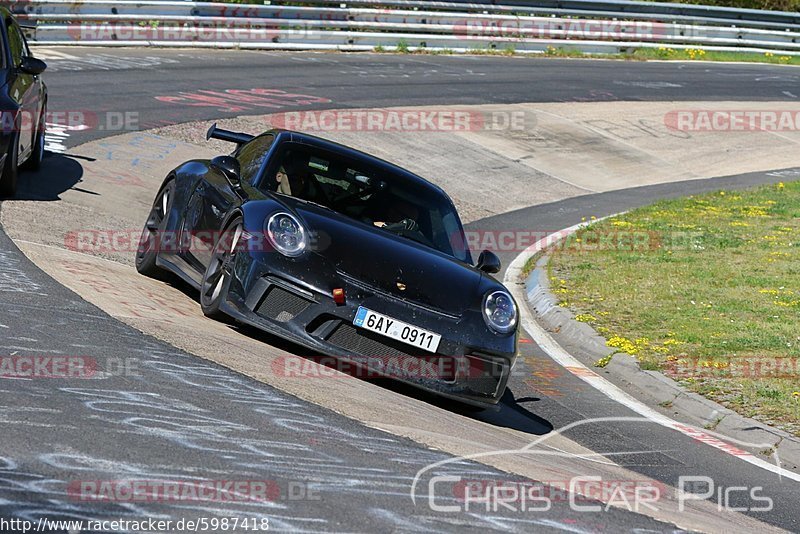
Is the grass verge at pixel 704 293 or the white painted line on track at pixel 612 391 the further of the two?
the grass verge at pixel 704 293

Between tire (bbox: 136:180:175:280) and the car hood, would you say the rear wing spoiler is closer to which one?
tire (bbox: 136:180:175:280)

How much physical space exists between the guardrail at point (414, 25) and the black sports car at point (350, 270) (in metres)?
17.2

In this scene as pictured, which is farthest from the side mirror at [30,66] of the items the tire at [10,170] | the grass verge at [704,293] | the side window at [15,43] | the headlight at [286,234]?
the grass verge at [704,293]

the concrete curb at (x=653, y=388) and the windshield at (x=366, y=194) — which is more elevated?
the windshield at (x=366, y=194)

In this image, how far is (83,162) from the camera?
1430cm

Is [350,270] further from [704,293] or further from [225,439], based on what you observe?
[704,293]

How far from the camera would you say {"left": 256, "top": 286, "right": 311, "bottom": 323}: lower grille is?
7.05 meters

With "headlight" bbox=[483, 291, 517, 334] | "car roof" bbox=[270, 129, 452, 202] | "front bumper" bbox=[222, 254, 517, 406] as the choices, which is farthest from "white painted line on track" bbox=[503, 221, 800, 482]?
"car roof" bbox=[270, 129, 452, 202]

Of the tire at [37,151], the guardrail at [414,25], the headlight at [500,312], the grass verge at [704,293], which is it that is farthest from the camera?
the guardrail at [414,25]

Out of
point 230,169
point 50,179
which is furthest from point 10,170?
point 230,169

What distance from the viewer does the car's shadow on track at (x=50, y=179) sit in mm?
11758

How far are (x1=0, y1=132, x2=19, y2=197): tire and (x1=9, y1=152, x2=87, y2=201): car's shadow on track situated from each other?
0.35ft

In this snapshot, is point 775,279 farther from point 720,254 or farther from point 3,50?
point 3,50

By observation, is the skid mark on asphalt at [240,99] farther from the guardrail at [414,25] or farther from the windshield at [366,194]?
the windshield at [366,194]
